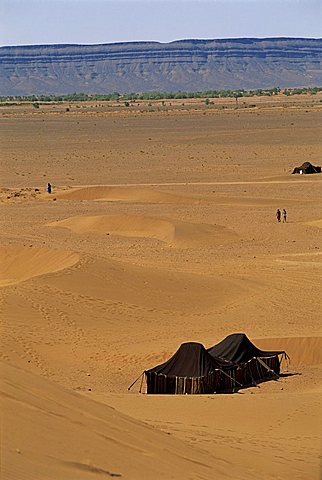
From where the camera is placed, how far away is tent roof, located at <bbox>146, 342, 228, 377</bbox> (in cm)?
1694

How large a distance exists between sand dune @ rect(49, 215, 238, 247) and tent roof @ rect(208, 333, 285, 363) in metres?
12.5

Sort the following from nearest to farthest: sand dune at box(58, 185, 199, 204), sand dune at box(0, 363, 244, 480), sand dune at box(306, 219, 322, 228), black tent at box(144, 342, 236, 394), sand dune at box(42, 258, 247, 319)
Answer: sand dune at box(0, 363, 244, 480) → black tent at box(144, 342, 236, 394) → sand dune at box(42, 258, 247, 319) → sand dune at box(306, 219, 322, 228) → sand dune at box(58, 185, 199, 204)

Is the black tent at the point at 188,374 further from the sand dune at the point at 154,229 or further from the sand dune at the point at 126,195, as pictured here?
the sand dune at the point at 126,195

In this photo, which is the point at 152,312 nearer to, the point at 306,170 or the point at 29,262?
the point at 29,262

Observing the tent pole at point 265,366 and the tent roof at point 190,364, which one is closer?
the tent roof at point 190,364

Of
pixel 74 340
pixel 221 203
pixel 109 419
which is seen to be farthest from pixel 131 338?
pixel 221 203

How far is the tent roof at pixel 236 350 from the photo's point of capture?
1793 centimetres

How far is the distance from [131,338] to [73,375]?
2531 millimetres

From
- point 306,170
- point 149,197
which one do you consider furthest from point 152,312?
point 306,170

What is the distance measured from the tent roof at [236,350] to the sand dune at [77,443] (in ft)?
23.3

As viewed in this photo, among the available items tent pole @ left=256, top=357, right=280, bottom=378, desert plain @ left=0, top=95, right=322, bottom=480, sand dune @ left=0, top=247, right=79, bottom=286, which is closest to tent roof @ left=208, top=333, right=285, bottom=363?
tent pole @ left=256, top=357, right=280, bottom=378

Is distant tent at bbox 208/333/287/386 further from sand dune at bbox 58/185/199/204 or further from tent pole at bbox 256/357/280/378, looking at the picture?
sand dune at bbox 58/185/199/204

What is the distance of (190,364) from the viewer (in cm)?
1700

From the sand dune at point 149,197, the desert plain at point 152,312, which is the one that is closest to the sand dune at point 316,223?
the desert plain at point 152,312
